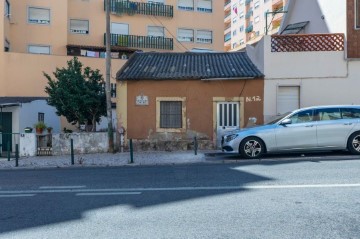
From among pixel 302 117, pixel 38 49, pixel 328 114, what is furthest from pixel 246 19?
pixel 302 117

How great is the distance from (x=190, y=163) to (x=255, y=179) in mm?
4391

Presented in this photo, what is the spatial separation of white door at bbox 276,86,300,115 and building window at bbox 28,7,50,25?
21168mm

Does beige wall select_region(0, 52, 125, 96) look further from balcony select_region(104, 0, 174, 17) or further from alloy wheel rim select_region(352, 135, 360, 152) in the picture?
alloy wheel rim select_region(352, 135, 360, 152)

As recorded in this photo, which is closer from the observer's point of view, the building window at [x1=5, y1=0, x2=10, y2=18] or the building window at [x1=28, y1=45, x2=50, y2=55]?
the building window at [x1=5, y1=0, x2=10, y2=18]

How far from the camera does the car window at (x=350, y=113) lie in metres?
13.1

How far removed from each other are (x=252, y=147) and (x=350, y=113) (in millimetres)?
3317

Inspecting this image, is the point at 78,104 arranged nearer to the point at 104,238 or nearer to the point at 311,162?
the point at 311,162

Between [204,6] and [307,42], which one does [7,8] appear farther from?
[307,42]

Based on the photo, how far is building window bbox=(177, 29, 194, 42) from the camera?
36.5 m

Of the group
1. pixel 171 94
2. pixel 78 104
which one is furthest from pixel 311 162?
pixel 78 104

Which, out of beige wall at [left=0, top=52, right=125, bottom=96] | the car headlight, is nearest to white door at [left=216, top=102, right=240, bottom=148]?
the car headlight

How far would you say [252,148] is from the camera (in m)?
13.2

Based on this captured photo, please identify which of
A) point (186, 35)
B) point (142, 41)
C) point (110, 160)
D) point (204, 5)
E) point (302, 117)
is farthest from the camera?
point (204, 5)

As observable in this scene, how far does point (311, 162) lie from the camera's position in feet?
38.3
